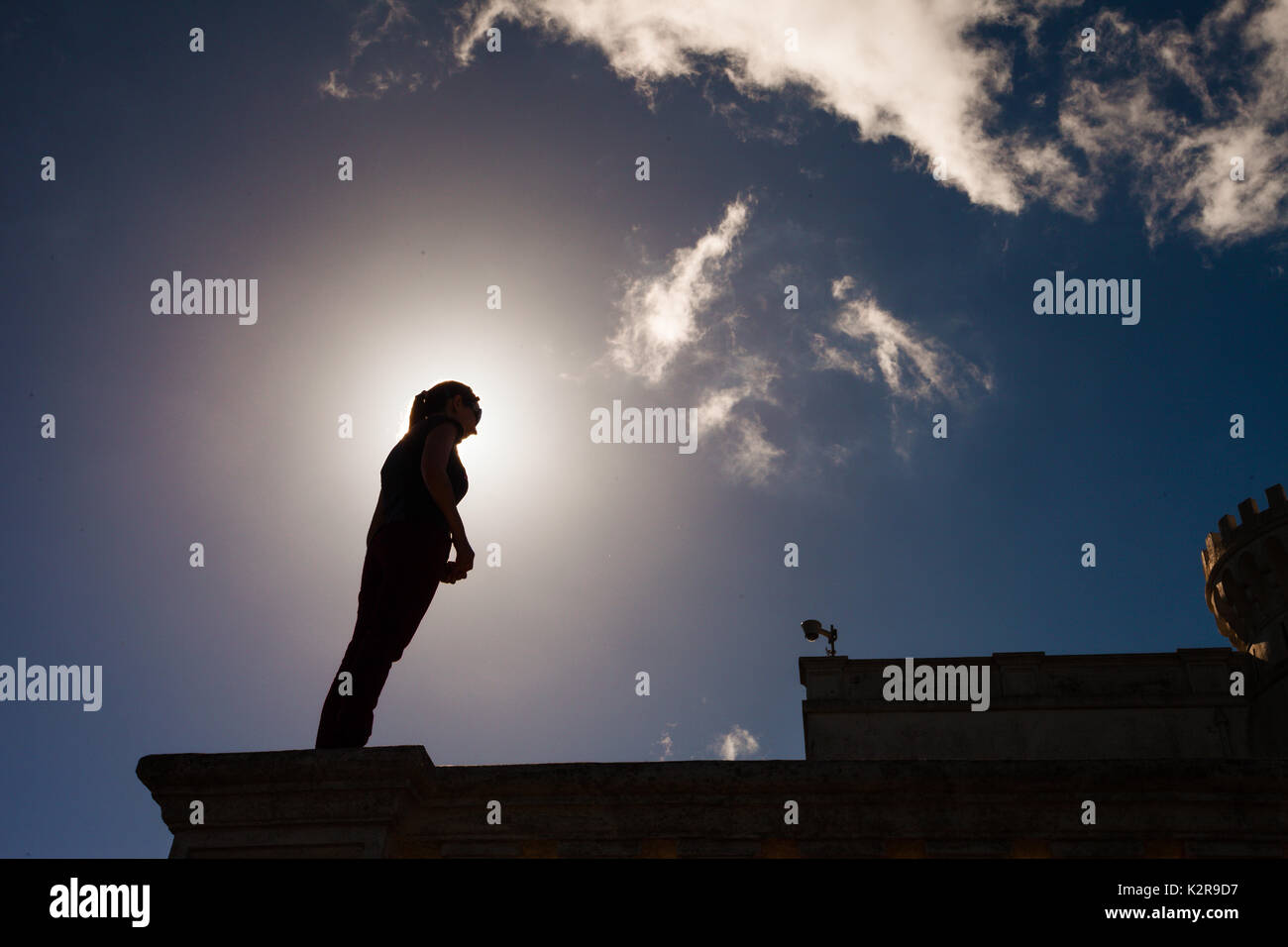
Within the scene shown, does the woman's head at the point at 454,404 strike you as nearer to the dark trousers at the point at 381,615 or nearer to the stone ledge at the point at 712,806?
the dark trousers at the point at 381,615

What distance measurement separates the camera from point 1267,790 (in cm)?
477

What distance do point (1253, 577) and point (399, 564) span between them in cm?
2613

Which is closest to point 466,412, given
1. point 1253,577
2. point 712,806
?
point 712,806

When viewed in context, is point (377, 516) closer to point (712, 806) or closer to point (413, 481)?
point (413, 481)

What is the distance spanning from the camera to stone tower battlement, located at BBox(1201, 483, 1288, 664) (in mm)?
24266

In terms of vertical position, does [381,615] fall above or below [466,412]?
below

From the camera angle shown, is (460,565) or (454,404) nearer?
(460,565)

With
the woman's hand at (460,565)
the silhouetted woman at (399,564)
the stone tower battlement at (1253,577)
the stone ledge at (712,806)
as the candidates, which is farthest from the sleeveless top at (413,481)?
the stone tower battlement at (1253,577)

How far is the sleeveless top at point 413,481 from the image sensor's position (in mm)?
5629

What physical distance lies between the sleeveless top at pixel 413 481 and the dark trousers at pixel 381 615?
61 millimetres

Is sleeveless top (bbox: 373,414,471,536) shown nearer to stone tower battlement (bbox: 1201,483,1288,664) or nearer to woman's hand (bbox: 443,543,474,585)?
woman's hand (bbox: 443,543,474,585)

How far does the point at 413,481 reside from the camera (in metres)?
5.74

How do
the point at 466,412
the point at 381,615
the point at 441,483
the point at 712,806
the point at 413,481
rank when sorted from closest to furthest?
the point at 712,806 < the point at 381,615 < the point at 441,483 < the point at 413,481 < the point at 466,412
